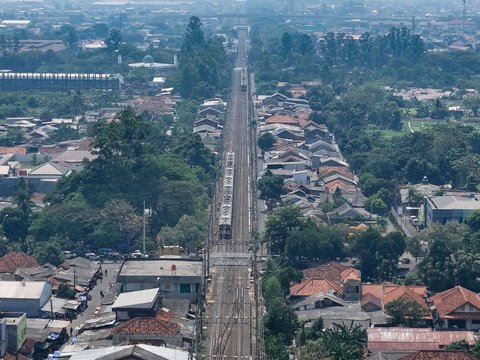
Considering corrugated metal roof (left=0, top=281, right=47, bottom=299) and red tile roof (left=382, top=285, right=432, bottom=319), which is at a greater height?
corrugated metal roof (left=0, top=281, right=47, bottom=299)

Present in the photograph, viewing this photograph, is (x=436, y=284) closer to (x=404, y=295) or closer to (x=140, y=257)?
(x=404, y=295)

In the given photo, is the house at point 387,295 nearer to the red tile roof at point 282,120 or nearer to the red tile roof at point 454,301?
Result: the red tile roof at point 454,301

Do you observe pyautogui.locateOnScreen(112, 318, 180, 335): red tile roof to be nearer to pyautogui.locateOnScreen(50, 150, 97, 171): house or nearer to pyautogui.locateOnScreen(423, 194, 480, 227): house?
pyautogui.locateOnScreen(423, 194, 480, 227): house

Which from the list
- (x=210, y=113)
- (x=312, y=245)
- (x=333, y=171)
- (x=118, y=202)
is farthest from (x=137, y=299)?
(x=210, y=113)

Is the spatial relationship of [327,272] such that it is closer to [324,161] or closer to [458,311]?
[458,311]

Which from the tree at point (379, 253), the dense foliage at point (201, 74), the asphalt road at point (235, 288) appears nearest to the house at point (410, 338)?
the asphalt road at point (235, 288)

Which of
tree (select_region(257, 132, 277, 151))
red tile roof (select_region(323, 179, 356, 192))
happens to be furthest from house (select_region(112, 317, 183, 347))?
tree (select_region(257, 132, 277, 151))
